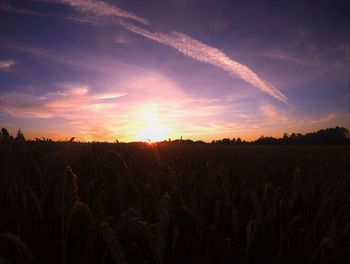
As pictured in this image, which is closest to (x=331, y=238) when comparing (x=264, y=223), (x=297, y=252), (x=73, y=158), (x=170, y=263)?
(x=297, y=252)

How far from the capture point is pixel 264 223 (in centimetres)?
236

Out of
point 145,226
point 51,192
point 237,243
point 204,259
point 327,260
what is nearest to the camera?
point 145,226

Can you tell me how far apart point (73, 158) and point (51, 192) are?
5.97 feet

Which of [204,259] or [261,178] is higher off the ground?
[261,178]

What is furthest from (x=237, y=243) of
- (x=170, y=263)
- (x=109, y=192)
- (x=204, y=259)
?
(x=109, y=192)

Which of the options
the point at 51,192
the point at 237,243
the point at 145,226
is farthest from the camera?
the point at 51,192

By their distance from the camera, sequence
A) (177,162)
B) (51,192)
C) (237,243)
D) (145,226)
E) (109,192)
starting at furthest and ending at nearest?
1. (177,162)
2. (109,192)
3. (51,192)
4. (237,243)
5. (145,226)

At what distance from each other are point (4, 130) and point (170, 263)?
2.66 meters

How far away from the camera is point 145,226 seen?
49.8 inches

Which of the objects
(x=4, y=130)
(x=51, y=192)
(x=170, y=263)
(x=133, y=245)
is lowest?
(x=170, y=263)

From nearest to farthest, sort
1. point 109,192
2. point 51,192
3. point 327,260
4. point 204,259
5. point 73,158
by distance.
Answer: point 327,260 → point 204,259 → point 51,192 → point 109,192 → point 73,158

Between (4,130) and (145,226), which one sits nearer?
(145,226)

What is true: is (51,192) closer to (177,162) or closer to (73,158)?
(73,158)

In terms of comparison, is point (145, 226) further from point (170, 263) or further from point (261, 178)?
point (261, 178)
